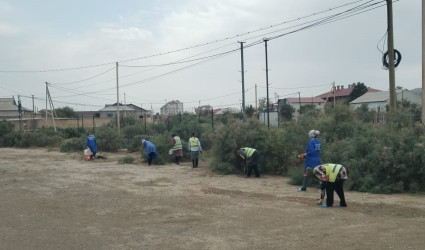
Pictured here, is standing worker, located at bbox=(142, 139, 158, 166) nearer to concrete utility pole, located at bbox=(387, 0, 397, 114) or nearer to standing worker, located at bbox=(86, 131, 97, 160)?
standing worker, located at bbox=(86, 131, 97, 160)

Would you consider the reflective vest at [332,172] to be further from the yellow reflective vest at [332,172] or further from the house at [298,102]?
the house at [298,102]

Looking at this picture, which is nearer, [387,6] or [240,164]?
[387,6]

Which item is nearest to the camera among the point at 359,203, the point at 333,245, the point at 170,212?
the point at 333,245

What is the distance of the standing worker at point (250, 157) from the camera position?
1625 cm

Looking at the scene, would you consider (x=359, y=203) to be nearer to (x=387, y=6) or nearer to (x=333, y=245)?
(x=333, y=245)

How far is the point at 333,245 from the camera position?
689 centimetres

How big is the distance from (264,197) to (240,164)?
578cm

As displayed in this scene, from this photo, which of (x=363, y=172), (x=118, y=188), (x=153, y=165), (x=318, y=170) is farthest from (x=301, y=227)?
(x=153, y=165)

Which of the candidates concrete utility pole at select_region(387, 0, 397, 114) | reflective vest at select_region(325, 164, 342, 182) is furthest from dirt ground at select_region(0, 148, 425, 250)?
concrete utility pole at select_region(387, 0, 397, 114)

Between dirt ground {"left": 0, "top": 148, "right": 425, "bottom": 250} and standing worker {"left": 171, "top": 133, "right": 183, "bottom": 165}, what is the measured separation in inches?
223

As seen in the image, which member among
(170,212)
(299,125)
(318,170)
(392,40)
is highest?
(392,40)

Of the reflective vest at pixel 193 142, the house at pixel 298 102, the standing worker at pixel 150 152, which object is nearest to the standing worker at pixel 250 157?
the reflective vest at pixel 193 142

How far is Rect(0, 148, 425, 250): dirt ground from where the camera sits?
734cm

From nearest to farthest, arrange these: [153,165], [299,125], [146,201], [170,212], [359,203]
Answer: [170,212]
[359,203]
[146,201]
[299,125]
[153,165]
